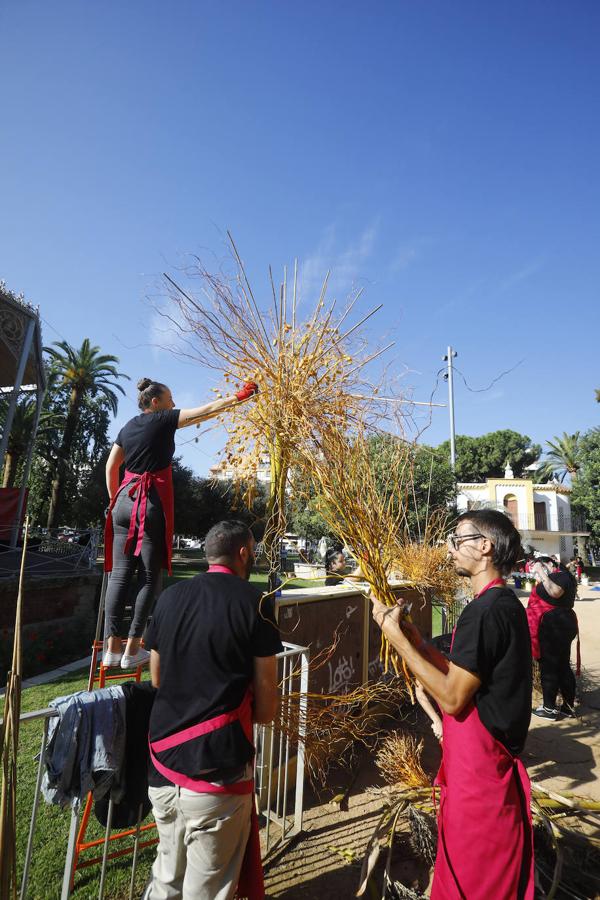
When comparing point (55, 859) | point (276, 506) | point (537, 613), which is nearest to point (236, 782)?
point (276, 506)

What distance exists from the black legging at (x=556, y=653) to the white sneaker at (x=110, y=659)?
537 centimetres

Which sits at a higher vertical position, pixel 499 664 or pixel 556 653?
pixel 499 664

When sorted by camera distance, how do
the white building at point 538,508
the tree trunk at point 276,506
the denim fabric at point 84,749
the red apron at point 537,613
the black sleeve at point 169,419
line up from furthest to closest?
the white building at point 538,508 → the red apron at point 537,613 → the black sleeve at point 169,419 → the tree trunk at point 276,506 → the denim fabric at point 84,749

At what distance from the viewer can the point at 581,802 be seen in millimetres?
3205

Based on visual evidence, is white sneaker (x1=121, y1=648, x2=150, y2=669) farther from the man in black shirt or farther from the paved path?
the paved path

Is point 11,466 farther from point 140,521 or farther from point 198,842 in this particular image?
point 198,842

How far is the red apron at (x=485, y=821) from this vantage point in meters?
1.63

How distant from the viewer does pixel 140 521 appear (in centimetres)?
254

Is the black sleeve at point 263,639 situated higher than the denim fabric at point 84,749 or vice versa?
the black sleeve at point 263,639

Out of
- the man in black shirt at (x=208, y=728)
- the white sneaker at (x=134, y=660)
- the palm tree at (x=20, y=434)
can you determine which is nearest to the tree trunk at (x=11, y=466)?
the palm tree at (x=20, y=434)

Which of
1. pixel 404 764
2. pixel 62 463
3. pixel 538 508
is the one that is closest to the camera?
pixel 404 764

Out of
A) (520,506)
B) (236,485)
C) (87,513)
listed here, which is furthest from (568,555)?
(236,485)

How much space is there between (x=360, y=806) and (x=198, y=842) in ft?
9.29

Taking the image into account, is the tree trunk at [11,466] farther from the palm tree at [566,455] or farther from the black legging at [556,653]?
the palm tree at [566,455]
